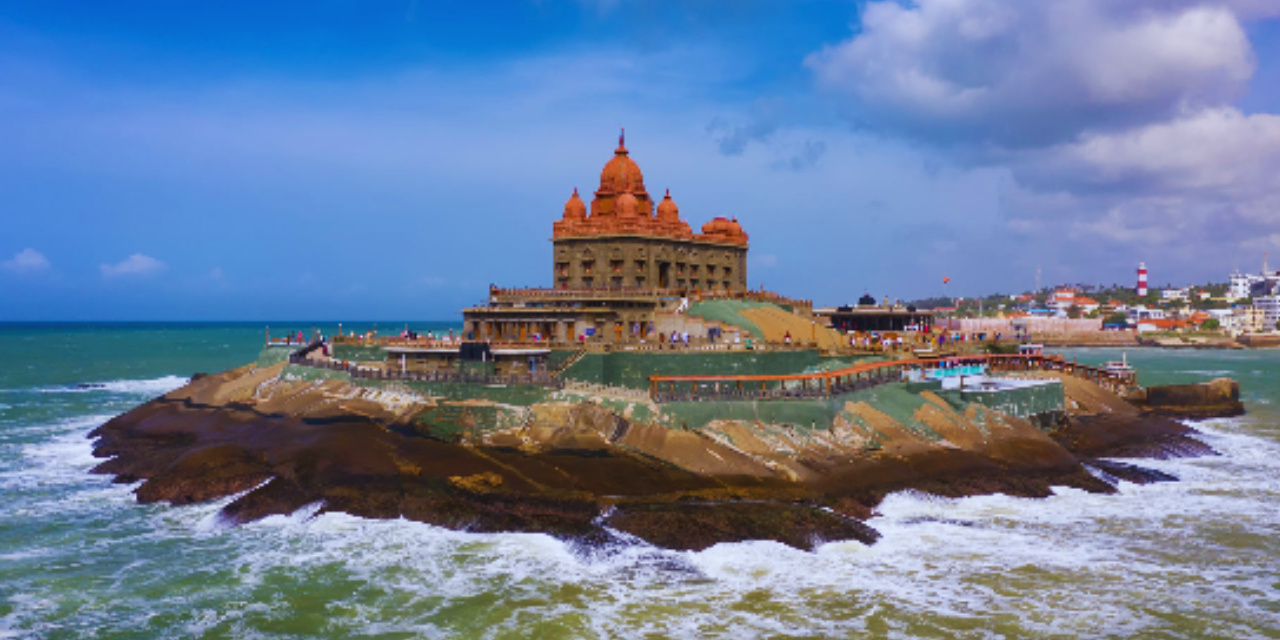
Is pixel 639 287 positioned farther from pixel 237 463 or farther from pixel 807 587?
pixel 807 587

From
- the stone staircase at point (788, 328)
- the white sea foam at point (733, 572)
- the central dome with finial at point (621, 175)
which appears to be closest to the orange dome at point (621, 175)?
the central dome with finial at point (621, 175)

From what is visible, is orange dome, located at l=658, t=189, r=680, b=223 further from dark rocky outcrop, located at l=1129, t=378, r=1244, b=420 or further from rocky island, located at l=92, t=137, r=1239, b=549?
dark rocky outcrop, located at l=1129, t=378, r=1244, b=420

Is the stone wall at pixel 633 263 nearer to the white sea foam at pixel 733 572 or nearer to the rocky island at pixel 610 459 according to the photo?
the rocky island at pixel 610 459

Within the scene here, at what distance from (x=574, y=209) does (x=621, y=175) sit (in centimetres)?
460

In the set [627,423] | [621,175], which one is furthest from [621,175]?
[627,423]

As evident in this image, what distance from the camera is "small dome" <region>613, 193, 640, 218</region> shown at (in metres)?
70.1

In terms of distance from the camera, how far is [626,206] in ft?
230

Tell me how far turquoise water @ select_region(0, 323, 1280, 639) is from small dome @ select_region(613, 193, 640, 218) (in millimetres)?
35543

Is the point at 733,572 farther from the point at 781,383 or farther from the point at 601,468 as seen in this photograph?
the point at 781,383

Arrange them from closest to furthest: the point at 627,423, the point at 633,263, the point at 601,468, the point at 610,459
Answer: the point at 601,468 < the point at 610,459 < the point at 627,423 < the point at 633,263

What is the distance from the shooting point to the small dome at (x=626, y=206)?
70100mm

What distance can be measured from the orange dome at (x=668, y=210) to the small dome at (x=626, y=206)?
4.55 meters

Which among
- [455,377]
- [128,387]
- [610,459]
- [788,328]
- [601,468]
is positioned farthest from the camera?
[128,387]

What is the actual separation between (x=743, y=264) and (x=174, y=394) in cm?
4577
